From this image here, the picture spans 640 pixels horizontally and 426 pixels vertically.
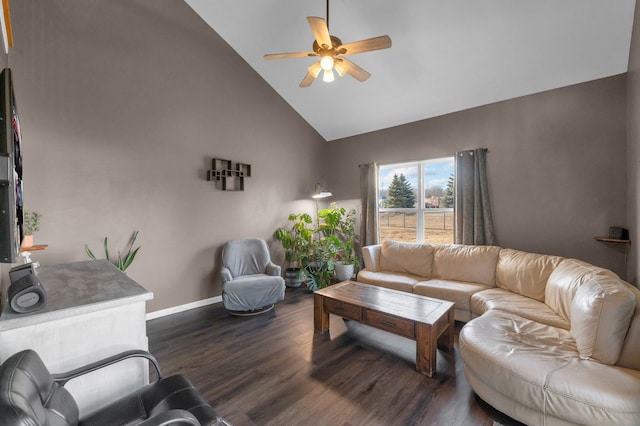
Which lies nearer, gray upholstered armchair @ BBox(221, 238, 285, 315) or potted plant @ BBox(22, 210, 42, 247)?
potted plant @ BBox(22, 210, 42, 247)

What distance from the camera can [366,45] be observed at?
224 centimetres

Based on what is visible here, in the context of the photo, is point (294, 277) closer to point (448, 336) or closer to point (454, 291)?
point (454, 291)

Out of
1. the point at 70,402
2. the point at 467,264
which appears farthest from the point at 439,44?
the point at 70,402

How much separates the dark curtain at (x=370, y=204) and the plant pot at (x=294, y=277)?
1.34m

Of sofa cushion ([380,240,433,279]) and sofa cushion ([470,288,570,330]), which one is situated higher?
sofa cushion ([380,240,433,279])

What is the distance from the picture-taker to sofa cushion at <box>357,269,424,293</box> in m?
3.40

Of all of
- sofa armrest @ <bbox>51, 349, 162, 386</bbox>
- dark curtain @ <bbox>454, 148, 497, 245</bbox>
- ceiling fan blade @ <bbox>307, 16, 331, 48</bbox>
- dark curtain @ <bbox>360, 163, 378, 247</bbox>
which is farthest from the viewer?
dark curtain @ <bbox>360, 163, 378, 247</bbox>

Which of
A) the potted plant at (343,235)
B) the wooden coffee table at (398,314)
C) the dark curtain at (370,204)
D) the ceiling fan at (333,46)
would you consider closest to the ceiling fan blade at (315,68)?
the ceiling fan at (333,46)

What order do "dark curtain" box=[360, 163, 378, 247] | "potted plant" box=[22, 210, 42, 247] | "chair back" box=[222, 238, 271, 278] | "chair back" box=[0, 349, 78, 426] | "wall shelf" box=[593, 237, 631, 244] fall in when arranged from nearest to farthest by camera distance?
"chair back" box=[0, 349, 78, 426], "potted plant" box=[22, 210, 42, 247], "wall shelf" box=[593, 237, 631, 244], "chair back" box=[222, 238, 271, 278], "dark curtain" box=[360, 163, 378, 247]

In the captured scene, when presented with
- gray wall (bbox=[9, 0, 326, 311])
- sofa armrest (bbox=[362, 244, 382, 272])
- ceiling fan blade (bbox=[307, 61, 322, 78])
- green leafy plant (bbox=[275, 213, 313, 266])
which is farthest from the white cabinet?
sofa armrest (bbox=[362, 244, 382, 272])

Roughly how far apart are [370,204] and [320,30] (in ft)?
10.3

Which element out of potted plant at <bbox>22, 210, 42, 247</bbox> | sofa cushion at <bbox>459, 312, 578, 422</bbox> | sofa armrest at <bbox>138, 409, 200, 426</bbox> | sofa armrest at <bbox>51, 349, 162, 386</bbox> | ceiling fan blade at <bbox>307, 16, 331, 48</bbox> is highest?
ceiling fan blade at <bbox>307, 16, 331, 48</bbox>

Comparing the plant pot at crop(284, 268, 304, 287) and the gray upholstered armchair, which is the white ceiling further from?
the plant pot at crop(284, 268, 304, 287)

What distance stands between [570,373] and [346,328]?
1.93 meters
